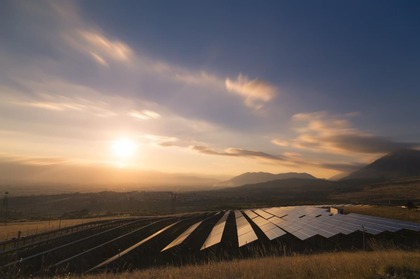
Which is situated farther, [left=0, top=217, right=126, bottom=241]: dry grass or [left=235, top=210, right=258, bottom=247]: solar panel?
[left=0, top=217, right=126, bottom=241]: dry grass

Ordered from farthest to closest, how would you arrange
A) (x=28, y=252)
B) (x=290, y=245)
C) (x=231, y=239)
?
(x=231, y=239) → (x=28, y=252) → (x=290, y=245)

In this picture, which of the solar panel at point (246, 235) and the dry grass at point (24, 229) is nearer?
the solar panel at point (246, 235)

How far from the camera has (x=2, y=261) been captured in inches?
896

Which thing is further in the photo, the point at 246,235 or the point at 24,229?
the point at 24,229

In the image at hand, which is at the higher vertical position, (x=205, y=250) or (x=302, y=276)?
(x=302, y=276)

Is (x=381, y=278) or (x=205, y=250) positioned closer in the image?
(x=381, y=278)

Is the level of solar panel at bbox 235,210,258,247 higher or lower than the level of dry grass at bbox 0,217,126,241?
higher

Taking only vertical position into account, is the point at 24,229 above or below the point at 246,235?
below

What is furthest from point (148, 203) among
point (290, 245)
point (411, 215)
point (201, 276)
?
point (201, 276)

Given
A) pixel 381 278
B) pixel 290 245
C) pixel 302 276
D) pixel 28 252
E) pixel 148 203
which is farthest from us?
pixel 148 203

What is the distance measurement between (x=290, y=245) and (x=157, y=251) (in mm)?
10332

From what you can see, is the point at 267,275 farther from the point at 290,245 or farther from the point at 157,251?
the point at 157,251

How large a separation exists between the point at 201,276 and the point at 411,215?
136ft

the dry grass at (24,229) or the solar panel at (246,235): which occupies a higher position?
the solar panel at (246,235)
